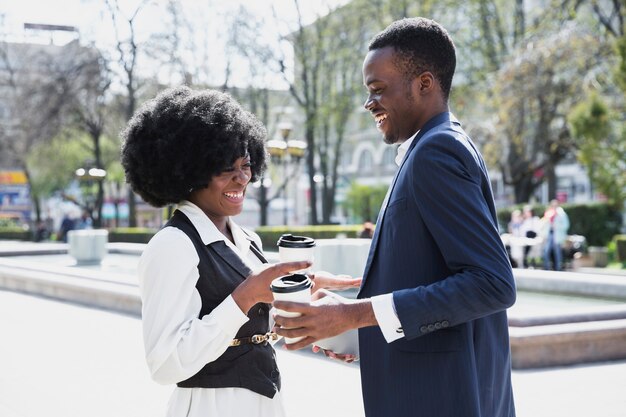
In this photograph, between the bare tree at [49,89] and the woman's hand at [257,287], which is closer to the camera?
the woman's hand at [257,287]

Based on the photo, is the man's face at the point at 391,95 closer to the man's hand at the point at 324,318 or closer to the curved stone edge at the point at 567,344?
the man's hand at the point at 324,318

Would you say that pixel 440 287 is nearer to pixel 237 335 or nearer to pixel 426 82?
pixel 426 82

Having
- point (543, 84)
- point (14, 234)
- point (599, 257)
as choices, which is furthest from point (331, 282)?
point (14, 234)

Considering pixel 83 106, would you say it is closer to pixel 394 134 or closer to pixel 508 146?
pixel 508 146

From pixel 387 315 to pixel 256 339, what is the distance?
0.63 meters

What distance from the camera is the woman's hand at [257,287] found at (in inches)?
86.1

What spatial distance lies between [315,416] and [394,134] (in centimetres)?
363

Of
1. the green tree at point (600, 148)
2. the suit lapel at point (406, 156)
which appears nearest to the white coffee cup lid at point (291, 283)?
the suit lapel at point (406, 156)

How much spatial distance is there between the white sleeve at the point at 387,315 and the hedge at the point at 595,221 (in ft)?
74.0

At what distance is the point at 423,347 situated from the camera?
2.04 m

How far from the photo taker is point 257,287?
2213 millimetres

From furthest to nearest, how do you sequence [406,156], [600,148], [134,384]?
[600,148], [134,384], [406,156]

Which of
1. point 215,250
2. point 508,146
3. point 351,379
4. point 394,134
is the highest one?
point 508,146

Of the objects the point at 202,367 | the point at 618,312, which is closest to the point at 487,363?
the point at 202,367
